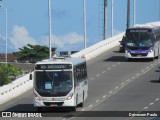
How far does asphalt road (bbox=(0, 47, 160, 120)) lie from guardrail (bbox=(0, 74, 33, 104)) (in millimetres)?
525

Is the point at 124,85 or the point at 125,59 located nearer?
the point at 124,85

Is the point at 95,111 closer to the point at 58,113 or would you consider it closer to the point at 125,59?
the point at 58,113

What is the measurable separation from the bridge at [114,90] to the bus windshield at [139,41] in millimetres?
1438

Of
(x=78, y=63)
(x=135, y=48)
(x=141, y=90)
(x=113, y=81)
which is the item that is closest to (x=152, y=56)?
(x=135, y=48)

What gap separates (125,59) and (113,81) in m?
19.0

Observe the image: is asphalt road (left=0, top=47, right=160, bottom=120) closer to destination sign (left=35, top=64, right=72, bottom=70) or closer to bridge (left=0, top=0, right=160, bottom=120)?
bridge (left=0, top=0, right=160, bottom=120)

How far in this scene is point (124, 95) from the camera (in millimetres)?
48938

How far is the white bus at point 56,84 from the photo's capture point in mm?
40125

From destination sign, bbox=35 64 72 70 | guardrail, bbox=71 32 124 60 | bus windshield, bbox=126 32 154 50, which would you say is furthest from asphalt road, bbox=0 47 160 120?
guardrail, bbox=71 32 124 60

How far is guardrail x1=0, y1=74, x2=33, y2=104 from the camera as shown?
48900 mm

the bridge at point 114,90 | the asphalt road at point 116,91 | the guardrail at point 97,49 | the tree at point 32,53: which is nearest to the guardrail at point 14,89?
the bridge at point 114,90

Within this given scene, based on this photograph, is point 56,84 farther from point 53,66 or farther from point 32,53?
point 32,53

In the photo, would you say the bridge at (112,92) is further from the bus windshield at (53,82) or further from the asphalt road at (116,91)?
the bus windshield at (53,82)

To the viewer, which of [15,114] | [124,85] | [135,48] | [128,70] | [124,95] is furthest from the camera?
[135,48]
